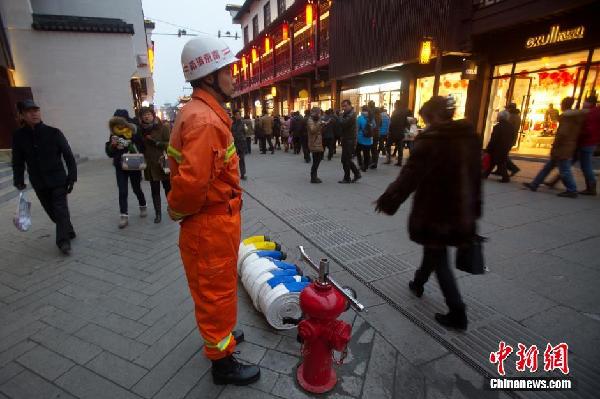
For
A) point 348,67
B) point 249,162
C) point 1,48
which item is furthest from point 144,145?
point 348,67

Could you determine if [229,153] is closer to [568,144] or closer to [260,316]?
[260,316]

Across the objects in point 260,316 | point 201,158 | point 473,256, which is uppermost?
point 201,158

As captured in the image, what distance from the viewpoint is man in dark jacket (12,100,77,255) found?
4.00 metres

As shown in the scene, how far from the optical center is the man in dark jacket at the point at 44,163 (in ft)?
13.1

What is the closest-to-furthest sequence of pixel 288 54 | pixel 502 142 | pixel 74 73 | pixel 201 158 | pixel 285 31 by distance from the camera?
pixel 201 158
pixel 502 142
pixel 74 73
pixel 285 31
pixel 288 54

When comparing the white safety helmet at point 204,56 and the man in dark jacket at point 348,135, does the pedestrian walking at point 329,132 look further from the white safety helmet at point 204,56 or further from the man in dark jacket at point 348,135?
the white safety helmet at point 204,56

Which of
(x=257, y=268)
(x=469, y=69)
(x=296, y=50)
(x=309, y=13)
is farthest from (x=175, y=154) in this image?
(x=296, y=50)

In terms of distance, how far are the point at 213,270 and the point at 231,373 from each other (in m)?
0.77

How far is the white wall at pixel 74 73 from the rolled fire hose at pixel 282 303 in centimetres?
1355

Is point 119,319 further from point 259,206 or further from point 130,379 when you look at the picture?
point 259,206

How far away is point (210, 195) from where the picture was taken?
1.85 meters

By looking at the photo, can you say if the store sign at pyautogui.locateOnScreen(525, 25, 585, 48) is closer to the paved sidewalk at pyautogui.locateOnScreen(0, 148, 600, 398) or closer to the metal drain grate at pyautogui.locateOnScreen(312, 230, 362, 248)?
the paved sidewalk at pyautogui.locateOnScreen(0, 148, 600, 398)

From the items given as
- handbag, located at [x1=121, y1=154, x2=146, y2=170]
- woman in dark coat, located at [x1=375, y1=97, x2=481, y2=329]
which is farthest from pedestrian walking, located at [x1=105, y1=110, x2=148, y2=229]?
woman in dark coat, located at [x1=375, y1=97, x2=481, y2=329]

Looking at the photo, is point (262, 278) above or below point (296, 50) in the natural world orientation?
below
